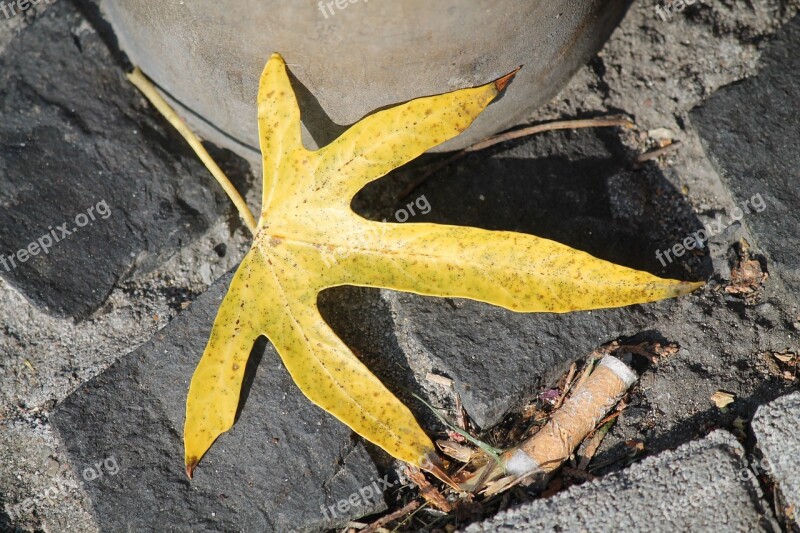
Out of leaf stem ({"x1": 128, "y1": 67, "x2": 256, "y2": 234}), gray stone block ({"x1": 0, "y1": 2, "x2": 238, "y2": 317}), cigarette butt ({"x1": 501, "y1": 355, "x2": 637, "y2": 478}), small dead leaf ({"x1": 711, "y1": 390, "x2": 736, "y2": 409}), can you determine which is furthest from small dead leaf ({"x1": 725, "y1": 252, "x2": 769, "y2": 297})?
gray stone block ({"x1": 0, "y1": 2, "x2": 238, "y2": 317})

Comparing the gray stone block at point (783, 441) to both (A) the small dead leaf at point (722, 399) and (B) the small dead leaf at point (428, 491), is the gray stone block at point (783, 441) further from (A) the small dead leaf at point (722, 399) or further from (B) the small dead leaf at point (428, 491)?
(B) the small dead leaf at point (428, 491)

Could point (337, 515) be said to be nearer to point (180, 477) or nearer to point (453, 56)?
point (180, 477)

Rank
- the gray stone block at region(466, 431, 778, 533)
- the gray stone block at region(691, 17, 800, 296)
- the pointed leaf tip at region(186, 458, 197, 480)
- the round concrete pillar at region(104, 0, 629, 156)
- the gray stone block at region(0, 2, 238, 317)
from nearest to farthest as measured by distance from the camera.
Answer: the round concrete pillar at region(104, 0, 629, 156) → the gray stone block at region(466, 431, 778, 533) → the pointed leaf tip at region(186, 458, 197, 480) → the gray stone block at region(691, 17, 800, 296) → the gray stone block at region(0, 2, 238, 317)

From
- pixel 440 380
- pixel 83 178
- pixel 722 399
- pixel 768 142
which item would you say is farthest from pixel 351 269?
pixel 768 142

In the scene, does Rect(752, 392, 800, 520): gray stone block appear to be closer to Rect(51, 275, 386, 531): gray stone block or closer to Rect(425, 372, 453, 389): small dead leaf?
Rect(425, 372, 453, 389): small dead leaf

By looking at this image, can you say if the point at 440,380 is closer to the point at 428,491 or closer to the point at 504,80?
the point at 428,491

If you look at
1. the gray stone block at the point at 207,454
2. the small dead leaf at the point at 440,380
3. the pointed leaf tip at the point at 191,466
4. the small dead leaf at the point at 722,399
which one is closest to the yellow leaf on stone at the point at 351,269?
the pointed leaf tip at the point at 191,466
